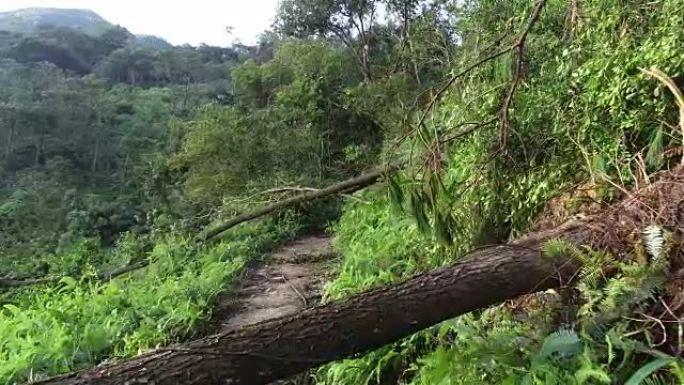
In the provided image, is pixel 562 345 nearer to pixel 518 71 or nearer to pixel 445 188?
pixel 445 188

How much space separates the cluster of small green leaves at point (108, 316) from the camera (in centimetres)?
505

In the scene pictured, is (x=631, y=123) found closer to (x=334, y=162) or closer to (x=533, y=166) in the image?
(x=533, y=166)

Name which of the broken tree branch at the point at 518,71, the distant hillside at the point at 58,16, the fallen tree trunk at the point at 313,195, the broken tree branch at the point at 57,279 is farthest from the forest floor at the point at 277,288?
the distant hillside at the point at 58,16

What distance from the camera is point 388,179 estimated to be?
4.24m

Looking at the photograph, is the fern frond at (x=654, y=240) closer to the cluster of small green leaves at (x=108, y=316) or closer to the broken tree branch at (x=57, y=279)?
the cluster of small green leaves at (x=108, y=316)

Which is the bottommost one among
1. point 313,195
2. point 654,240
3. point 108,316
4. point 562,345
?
point 108,316

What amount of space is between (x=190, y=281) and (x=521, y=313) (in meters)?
4.42

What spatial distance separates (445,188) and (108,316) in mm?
3691

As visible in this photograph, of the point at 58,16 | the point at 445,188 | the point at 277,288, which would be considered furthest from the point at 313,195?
the point at 58,16

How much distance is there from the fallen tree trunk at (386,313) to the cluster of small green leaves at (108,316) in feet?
9.06

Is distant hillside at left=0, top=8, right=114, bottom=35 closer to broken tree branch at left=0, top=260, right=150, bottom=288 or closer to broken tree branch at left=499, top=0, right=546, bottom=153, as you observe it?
broken tree branch at left=0, top=260, right=150, bottom=288

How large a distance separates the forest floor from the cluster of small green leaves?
201mm

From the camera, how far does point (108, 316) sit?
19.4 ft

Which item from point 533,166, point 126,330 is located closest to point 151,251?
point 126,330
